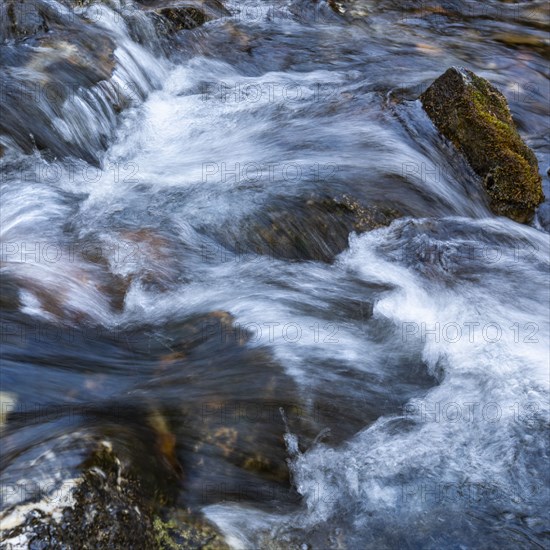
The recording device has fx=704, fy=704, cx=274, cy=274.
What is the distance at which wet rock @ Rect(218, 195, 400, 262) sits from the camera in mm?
5367

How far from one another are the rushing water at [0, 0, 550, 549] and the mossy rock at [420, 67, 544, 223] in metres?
0.15

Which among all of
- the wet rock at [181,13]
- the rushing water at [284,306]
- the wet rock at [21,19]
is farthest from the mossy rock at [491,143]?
the wet rock at [21,19]

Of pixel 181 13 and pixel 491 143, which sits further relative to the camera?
pixel 181 13

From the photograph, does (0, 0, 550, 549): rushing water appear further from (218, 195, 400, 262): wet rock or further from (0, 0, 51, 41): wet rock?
(0, 0, 51, 41): wet rock

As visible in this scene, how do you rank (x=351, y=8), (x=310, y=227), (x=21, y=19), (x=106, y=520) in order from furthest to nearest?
(x=351, y=8) → (x=21, y=19) → (x=310, y=227) → (x=106, y=520)

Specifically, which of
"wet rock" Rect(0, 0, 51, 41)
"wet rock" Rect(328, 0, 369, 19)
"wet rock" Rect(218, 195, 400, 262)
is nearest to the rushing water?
"wet rock" Rect(218, 195, 400, 262)

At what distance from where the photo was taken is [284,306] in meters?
4.80

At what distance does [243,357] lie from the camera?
13.6 feet

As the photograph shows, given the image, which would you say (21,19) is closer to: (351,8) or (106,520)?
(351,8)

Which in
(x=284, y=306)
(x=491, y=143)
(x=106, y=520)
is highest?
(x=491, y=143)

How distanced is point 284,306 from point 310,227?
91cm

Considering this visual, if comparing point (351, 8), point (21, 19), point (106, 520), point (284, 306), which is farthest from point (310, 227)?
point (351, 8)

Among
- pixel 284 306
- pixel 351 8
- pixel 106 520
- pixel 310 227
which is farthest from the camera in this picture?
pixel 351 8

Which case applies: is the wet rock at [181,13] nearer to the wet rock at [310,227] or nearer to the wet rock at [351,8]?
the wet rock at [351,8]
